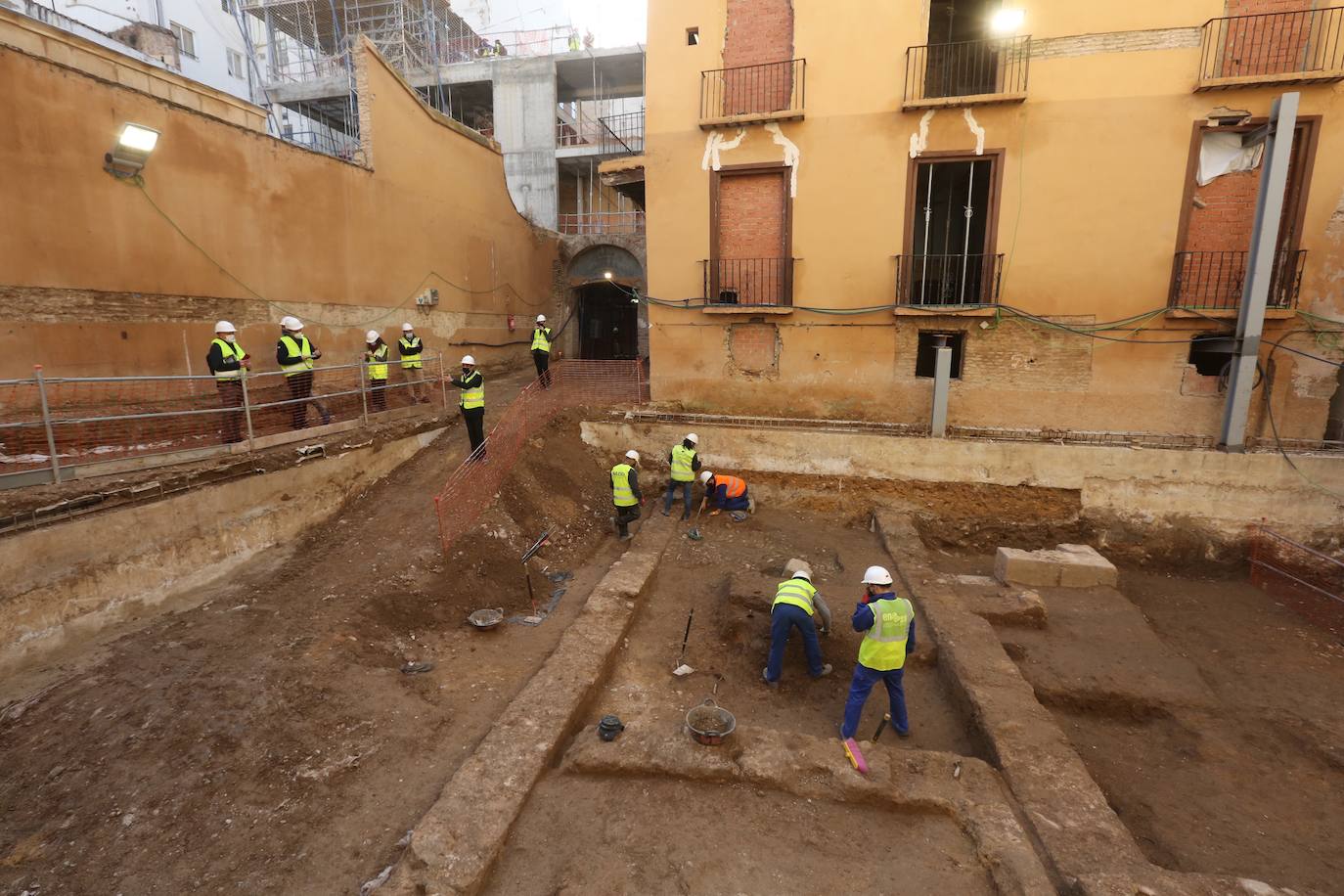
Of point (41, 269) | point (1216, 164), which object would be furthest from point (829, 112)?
point (41, 269)

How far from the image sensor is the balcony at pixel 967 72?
11000 millimetres

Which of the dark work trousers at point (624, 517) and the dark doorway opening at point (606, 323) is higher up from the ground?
the dark doorway opening at point (606, 323)

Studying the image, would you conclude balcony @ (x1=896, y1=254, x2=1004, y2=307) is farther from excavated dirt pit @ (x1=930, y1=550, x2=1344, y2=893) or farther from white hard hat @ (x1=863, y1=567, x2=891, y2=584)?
white hard hat @ (x1=863, y1=567, x2=891, y2=584)

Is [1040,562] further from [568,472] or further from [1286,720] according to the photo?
[568,472]

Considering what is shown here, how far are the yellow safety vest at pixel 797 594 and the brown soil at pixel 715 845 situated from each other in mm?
2085

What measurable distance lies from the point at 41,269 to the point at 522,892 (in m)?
9.36

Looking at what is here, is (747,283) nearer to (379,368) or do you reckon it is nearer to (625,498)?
(625,498)

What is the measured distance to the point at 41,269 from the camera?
787 cm

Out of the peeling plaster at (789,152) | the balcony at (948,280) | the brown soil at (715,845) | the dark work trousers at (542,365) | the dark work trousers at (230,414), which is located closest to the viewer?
the brown soil at (715,845)

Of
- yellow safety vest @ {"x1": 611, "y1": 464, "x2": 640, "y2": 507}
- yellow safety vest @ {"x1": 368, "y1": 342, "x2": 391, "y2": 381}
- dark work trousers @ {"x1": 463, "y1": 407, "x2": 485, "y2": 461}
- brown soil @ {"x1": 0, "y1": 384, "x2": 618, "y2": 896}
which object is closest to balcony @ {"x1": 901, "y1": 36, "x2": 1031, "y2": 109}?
yellow safety vest @ {"x1": 611, "y1": 464, "x2": 640, "y2": 507}

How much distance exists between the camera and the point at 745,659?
733cm

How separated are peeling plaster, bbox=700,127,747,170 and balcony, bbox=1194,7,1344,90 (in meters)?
7.53

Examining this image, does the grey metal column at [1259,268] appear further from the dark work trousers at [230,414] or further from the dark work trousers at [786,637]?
the dark work trousers at [230,414]

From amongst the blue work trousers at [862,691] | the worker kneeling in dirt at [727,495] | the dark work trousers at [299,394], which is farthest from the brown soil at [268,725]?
the worker kneeling in dirt at [727,495]
